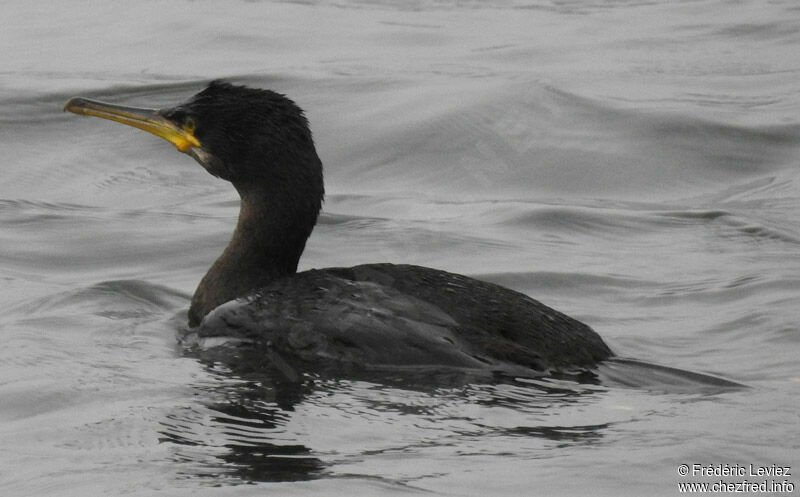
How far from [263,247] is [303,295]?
0.55 metres

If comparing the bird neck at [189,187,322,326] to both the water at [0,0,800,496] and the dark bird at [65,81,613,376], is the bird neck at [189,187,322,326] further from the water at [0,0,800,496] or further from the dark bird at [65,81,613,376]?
the water at [0,0,800,496]

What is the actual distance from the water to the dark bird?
18 centimetres

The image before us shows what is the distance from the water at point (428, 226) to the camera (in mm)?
5918

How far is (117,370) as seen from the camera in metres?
6.98

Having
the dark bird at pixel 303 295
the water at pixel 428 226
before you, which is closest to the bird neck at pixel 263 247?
the dark bird at pixel 303 295

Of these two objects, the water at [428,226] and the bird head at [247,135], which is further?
the bird head at [247,135]

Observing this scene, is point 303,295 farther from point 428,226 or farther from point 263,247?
point 428,226

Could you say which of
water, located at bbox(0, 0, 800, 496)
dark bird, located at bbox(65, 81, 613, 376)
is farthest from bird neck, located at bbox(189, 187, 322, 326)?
water, located at bbox(0, 0, 800, 496)

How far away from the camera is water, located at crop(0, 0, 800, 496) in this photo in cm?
592

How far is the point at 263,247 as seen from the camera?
24.6 feet

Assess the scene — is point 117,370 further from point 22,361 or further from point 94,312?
point 94,312

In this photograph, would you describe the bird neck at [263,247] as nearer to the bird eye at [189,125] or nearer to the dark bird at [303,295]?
the dark bird at [303,295]

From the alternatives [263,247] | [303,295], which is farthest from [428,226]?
[303,295]

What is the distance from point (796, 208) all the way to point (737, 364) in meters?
3.38
